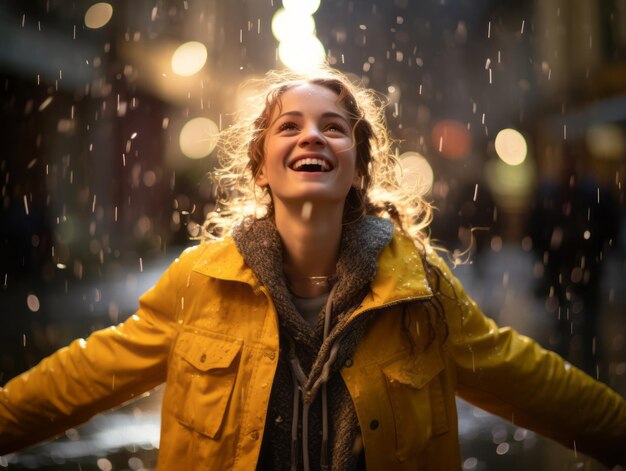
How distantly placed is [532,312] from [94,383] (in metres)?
9.19

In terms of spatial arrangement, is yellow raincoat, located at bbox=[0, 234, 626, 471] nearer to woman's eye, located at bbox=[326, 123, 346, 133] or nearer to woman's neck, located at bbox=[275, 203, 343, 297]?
woman's neck, located at bbox=[275, 203, 343, 297]

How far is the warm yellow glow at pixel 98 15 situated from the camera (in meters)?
23.5

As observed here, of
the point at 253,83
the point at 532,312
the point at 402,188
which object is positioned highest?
the point at 253,83

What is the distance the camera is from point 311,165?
305 centimetres

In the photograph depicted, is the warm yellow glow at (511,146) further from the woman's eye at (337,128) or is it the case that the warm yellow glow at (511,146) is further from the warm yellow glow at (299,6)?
the woman's eye at (337,128)

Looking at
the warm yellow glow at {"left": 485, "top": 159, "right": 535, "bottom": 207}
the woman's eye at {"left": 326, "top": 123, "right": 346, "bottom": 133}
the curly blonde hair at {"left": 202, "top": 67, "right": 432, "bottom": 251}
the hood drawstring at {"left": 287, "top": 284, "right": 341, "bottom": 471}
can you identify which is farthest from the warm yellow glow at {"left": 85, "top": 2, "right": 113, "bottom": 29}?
the hood drawstring at {"left": 287, "top": 284, "right": 341, "bottom": 471}

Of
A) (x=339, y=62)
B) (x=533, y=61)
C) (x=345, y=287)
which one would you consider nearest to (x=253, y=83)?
(x=345, y=287)

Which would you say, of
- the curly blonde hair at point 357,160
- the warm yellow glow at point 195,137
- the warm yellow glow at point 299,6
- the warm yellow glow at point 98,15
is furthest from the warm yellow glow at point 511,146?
the curly blonde hair at point 357,160

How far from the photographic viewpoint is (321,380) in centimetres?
270

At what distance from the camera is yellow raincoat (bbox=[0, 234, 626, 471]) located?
2.72m

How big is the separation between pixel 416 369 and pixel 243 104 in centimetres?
180

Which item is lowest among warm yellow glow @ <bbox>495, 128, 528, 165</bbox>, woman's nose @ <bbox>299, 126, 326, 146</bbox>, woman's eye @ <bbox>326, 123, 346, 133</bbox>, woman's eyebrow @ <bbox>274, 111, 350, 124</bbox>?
woman's nose @ <bbox>299, 126, 326, 146</bbox>

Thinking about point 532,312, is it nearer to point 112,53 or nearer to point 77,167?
point 77,167

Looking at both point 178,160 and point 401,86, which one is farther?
point 401,86
